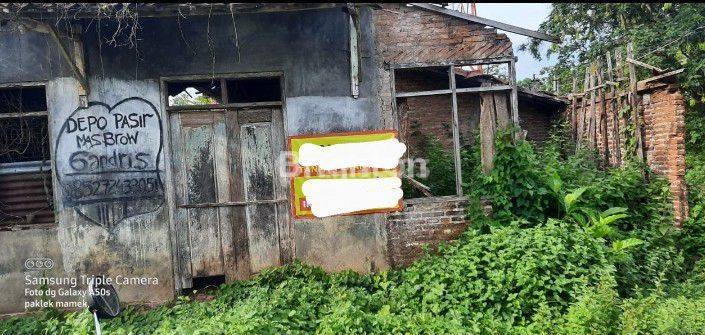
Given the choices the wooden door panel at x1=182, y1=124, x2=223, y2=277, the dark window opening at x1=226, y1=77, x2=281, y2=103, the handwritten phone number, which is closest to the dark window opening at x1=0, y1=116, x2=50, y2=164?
the handwritten phone number

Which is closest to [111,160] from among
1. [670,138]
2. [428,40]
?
[428,40]

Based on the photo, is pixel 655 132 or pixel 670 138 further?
Answer: pixel 655 132

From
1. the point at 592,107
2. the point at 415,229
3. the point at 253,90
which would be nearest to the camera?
the point at 415,229

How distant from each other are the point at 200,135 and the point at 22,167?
7.38 feet

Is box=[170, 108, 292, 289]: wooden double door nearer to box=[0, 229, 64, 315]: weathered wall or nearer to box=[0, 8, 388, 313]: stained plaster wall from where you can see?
box=[0, 8, 388, 313]: stained plaster wall

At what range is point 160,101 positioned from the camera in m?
6.07

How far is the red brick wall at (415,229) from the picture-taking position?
6.20 metres

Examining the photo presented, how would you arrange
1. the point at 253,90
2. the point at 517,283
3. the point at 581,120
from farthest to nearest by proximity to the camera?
1. the point at 581,120
2. the point at 253,90
3. the point at 517,283

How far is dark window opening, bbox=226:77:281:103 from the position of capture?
662 cm

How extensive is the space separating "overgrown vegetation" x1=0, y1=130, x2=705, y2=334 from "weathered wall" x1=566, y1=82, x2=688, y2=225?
0.78ft

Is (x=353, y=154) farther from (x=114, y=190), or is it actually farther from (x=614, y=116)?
(x=614, y=116)

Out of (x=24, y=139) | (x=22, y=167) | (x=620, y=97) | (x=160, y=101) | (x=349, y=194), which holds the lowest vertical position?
(x=349, y=194)

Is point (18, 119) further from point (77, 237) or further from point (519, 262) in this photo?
point (519, 262)

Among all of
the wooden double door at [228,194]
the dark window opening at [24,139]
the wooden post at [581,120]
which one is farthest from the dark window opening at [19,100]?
the wooden post at [581,120]
